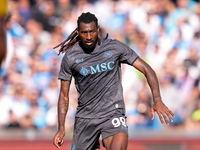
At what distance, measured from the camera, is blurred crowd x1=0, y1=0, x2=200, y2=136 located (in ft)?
41.4

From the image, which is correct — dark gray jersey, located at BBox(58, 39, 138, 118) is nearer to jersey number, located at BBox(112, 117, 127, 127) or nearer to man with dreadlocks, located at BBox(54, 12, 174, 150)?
man with dreadlocks, located at BBox(54, 12, 174, 150)

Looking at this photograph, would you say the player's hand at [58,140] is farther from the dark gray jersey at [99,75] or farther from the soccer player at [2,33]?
the soccer player at [2,33]

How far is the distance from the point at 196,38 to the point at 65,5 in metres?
3.88

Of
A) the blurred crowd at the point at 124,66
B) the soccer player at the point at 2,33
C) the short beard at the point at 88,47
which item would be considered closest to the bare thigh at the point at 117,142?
the short beard at the point at 88,47

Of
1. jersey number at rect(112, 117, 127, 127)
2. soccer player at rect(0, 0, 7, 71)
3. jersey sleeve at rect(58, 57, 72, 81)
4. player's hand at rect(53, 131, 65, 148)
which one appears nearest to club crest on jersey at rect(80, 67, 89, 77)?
jersey sleeve at rect(58, 57, 72, 81)

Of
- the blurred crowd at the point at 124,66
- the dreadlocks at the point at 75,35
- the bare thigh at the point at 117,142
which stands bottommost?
the bare thigh at the point at 117,142

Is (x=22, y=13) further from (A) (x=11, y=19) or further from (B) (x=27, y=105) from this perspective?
(B) (x=27, y=105)

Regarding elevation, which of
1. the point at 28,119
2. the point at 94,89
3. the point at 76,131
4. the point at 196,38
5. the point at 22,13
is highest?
the point at 22,13

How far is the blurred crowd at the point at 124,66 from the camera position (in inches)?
497

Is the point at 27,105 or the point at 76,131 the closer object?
the point at 76,131

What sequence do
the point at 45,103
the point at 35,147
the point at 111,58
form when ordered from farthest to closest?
the point at 45,103 → the point at 35,147 → the point at 111,58

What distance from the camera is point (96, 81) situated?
5.50 metres

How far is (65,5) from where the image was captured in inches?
508

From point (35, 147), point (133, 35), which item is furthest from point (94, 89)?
point (133, 35)
